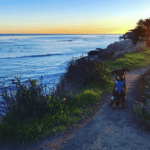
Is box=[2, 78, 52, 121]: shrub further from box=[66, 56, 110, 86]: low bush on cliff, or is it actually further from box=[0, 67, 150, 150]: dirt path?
box=[66, 56, 110, 86]: low bush on cliff

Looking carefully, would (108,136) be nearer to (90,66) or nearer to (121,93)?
(121,93)

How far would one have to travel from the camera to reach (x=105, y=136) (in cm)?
448

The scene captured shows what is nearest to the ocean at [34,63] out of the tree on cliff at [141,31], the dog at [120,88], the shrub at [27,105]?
the shrub at [27,105]

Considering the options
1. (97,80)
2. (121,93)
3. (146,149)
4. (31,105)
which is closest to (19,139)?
(31,105)

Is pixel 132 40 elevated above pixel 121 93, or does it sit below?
above

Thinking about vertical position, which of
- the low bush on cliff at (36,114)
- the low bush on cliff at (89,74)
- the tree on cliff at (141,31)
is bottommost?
the low bush on cliff at (36,114)

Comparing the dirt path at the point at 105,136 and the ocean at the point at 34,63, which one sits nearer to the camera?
the dirt path at the point at 105,136

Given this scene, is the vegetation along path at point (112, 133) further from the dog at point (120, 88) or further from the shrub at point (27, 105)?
the shrub at point (27, 105)

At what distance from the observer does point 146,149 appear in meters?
3.83

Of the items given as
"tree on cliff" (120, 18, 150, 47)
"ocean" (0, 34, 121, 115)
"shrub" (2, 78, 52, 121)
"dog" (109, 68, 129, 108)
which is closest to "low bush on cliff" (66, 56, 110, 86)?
"ocean" (0, 34, 121, 115)

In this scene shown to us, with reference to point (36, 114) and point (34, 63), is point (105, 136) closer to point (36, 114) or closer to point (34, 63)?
point (36, 114)

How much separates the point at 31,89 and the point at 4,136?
5.76ft

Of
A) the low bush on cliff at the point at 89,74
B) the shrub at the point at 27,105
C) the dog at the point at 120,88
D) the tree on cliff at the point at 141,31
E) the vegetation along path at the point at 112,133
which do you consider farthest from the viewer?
the tree on cliff at the point at 141,31

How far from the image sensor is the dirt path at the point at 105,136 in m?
4.08
